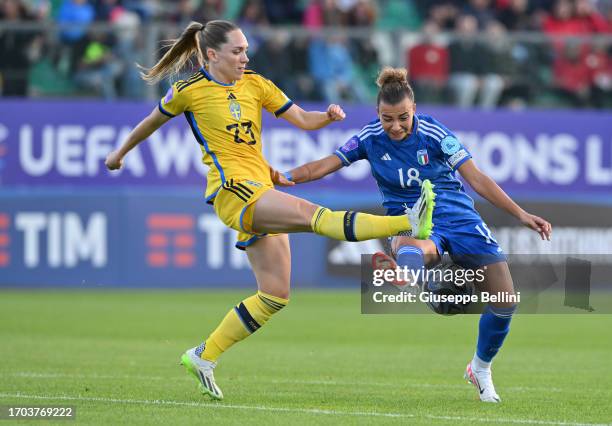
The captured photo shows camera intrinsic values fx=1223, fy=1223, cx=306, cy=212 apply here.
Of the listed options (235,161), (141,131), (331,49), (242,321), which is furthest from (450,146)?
(331,49)

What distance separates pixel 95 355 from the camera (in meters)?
11.2

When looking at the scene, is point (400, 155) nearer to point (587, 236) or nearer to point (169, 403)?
point (169, 403)

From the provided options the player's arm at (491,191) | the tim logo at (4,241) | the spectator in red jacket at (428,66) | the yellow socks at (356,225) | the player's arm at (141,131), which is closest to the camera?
the yellow socks at (356,225)

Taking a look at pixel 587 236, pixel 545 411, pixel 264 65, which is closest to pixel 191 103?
pixel 545 411

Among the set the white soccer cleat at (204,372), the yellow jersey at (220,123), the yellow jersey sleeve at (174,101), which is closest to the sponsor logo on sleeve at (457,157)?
the yellow jersey at (220,123)

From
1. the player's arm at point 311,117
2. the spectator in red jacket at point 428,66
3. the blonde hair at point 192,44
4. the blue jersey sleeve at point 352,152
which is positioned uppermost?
the spectator in red jacket at point 428,66

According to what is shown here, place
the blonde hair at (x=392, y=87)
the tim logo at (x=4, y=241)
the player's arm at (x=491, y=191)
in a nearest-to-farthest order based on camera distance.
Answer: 1. the player's arm at (x=491, y=191)
2. the blonde hair at (x=392, y=87)
3. the tim logo at (x=4, y=241)

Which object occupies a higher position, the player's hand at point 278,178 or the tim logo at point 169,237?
the player's hand at point 278,178

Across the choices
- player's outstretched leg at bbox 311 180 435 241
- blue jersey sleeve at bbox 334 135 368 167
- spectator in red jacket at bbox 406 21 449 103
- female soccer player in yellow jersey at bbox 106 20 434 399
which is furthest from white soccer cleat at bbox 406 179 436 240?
spectator in red jacket at bbox 406 21 449 103

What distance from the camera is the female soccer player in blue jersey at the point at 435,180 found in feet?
27.2

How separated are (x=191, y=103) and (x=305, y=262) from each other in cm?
1024

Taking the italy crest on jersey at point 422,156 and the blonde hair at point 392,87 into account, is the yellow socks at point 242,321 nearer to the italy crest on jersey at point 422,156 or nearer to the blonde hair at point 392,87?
the italy crest on jersey at point 422,156

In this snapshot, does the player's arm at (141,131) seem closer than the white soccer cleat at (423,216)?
No

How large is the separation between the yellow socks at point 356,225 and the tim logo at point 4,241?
1046cm
